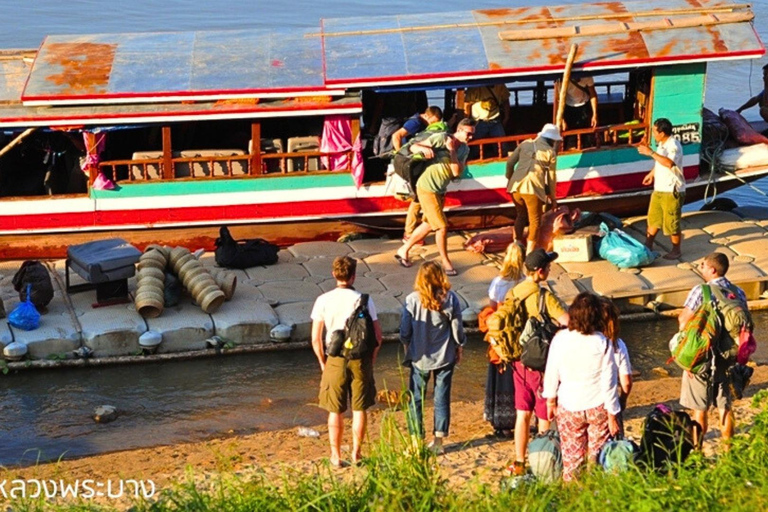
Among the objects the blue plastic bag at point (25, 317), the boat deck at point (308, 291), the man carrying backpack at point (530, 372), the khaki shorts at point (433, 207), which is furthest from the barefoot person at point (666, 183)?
the blue plastic bag at point (25, 317)

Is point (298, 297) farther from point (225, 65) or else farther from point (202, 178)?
point (225, 65)

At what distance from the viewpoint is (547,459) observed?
26.6 ft

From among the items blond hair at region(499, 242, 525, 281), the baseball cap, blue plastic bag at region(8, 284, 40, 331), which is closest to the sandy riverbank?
blond hair at region(499, 242, 525, 281)

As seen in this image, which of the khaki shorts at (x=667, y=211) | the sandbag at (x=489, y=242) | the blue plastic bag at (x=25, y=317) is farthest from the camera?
the sandbag at (x=489, y=242)

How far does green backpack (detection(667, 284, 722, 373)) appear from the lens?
8516 mm

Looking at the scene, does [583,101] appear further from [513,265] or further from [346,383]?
[346,383]

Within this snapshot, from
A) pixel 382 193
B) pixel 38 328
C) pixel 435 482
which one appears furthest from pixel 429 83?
pixel 435 482

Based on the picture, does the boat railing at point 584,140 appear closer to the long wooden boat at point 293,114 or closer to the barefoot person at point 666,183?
the long wooden boat at point 293,114

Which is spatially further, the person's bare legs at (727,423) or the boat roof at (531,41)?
the boat roof at (531,41)

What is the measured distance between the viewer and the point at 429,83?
1354 cm

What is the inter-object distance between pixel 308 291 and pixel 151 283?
1.61 metres

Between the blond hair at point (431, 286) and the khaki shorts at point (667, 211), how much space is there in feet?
16.6

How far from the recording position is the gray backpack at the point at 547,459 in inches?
317

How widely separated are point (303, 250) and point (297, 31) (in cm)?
281
